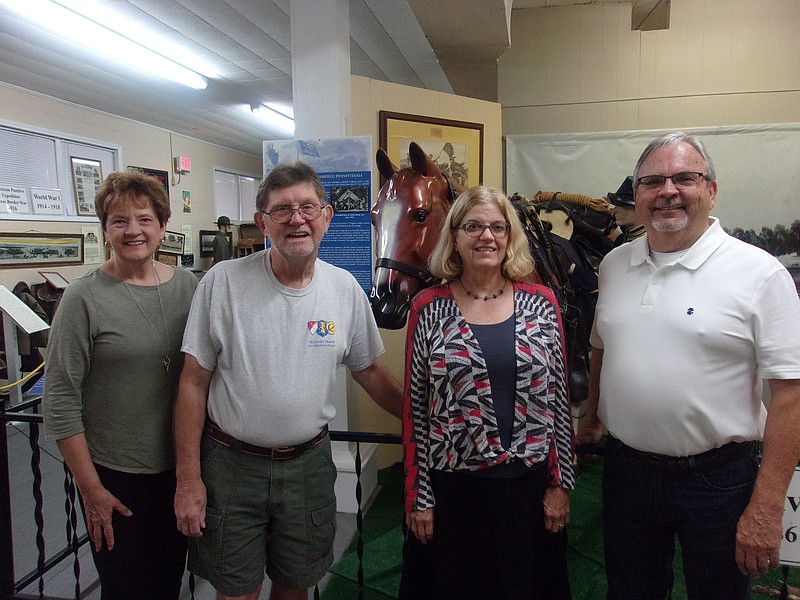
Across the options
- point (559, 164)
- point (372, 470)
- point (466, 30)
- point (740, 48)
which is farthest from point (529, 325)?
point (740, 48)

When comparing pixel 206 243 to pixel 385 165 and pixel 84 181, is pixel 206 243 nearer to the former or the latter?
pixel 84 181

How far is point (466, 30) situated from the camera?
12.1 feet

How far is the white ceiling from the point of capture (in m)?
3.44

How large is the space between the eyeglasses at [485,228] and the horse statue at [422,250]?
0.40 meters

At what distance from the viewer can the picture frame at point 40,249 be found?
5.04 meters

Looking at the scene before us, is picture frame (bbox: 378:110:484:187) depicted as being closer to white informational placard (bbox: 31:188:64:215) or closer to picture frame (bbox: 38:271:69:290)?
picture frame (bbox: 38:271:69:290)

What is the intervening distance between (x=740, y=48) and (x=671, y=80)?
0.57 m

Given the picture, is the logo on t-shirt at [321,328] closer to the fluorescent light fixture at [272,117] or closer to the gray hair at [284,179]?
the gray hair at [284,179]

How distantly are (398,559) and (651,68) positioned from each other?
442 centimetres

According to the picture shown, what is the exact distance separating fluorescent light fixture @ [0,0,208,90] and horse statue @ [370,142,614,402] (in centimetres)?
317

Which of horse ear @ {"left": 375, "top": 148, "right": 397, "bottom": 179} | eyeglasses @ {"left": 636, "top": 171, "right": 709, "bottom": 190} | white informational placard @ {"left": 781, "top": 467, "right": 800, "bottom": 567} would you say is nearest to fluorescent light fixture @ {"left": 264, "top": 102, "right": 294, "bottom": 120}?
horse ear @ {"left": 375, "top": 148, "right": 397, "bottom": 179}

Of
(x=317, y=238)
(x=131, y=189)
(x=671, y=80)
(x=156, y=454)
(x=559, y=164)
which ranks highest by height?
(x=671, y=80)

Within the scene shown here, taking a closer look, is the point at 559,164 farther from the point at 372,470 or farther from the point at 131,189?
the point at 131,189

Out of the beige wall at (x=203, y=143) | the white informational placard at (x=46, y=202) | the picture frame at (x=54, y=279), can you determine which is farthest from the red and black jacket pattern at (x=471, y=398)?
the white informational placard at (x=46, y=202)
